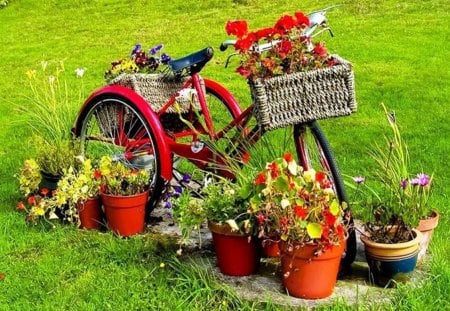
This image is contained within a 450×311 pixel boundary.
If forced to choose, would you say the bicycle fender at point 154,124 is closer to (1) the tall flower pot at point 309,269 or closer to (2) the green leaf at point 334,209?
(1) the tall flower pot at point 309,269

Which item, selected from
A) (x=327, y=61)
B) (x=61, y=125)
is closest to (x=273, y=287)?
(x=327, y=61)

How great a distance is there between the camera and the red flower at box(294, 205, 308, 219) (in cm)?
372

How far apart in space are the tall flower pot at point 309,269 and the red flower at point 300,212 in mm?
149

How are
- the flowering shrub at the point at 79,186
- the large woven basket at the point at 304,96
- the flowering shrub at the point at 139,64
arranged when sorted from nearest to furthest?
the large woven basket at the point at 304,96 → the flowering shrub at the point at 79,186 → the flowering shrub at the point at 139,64

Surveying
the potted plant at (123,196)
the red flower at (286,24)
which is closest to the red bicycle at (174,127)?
the potted plant at (123,196)

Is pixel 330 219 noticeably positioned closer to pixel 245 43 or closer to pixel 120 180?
pixel 245 43

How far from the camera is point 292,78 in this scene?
4027mm

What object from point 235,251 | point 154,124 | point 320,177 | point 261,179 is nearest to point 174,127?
point 154,124

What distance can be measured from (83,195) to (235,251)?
1332 mm

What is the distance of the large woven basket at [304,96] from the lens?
13.2 ft

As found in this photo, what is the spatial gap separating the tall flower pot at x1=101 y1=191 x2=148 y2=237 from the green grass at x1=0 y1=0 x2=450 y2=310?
119 millimetres

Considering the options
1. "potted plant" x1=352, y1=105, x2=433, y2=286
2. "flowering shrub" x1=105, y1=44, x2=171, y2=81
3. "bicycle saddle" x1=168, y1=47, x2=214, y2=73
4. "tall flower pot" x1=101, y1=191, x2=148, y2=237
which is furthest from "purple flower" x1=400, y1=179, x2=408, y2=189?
"flowering shrub" x1=105, y1=44, x2=171, y2=81

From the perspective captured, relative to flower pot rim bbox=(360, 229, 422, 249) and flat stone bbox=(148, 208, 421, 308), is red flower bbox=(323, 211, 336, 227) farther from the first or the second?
flat stone bbox=(148, 208, 421, 308)

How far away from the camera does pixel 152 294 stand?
4.20m
